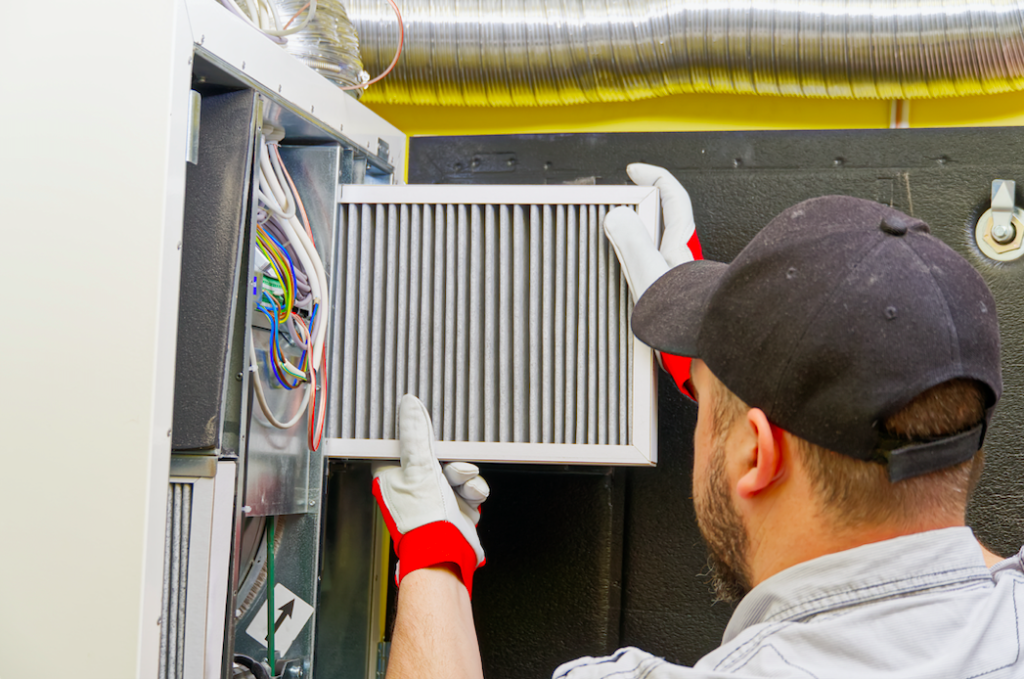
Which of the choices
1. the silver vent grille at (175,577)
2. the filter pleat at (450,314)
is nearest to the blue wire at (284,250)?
the filter pleat at (450,314)

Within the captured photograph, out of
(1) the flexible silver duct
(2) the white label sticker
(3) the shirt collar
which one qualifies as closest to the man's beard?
(3) the shirt collar

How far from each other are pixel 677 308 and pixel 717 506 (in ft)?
0.81

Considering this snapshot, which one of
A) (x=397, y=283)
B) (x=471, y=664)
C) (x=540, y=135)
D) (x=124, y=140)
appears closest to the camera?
(x=124, y=140)

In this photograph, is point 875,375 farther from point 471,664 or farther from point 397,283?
point 397,283

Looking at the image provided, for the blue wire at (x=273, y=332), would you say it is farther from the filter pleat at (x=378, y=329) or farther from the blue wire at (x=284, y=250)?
the filter pleat at (x=378, y=329)

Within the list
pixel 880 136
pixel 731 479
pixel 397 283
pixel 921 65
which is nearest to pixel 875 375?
pixel 731 479

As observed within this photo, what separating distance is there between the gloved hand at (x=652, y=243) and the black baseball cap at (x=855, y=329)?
1.06 feet

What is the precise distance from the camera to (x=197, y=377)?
97cm

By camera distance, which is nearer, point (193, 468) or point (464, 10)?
point (193, 468)

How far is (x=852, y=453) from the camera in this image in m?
0.77

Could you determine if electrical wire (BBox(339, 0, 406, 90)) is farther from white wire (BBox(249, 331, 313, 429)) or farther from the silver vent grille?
the silver vent grille

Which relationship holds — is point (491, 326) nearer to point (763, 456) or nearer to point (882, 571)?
point (763, 456)

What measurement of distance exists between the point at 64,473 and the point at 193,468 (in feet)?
0.48


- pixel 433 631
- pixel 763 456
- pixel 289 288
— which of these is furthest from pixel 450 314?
pixel 763 456
